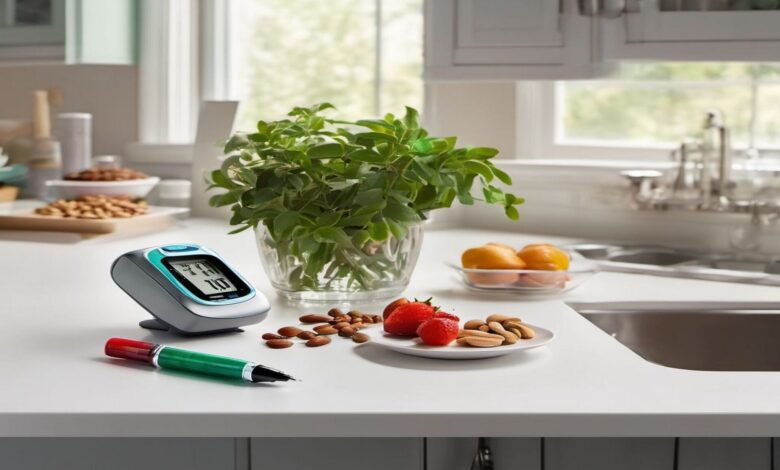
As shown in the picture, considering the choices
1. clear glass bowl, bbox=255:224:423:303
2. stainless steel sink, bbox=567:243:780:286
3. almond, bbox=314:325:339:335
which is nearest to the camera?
almond, bbox=314:325:339:335

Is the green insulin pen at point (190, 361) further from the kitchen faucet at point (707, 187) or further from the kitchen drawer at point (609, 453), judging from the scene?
the kitchen faucet at point (707, 187)

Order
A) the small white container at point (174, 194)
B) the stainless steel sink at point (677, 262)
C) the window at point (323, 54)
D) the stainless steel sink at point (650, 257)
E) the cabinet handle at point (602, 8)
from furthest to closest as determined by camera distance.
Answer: the window at point (323, 54)
the small white container at point (174, 194)
the stainless steel sink at point (650, 257)
the cabinet handle at point (602, 8)
the stainless steel sink at point (677, 262)

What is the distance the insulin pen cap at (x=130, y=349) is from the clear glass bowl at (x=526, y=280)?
60 centimetres

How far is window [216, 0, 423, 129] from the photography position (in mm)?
3197

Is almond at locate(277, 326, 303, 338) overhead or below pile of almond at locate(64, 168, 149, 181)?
below

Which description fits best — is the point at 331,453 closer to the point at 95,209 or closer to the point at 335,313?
the point at 335,313

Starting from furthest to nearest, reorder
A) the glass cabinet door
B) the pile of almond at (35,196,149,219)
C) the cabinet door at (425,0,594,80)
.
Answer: the glass cabinet door
the pile of almond at (35,196,149,219)
the cabinet door at (425,0,594,80)

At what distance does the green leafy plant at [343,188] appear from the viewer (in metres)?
1.49

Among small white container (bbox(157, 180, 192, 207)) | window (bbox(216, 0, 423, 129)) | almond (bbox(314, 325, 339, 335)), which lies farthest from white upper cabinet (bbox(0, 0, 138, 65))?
almond (bbox(314, 325, 339, 335))

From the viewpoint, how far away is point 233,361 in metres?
1.17

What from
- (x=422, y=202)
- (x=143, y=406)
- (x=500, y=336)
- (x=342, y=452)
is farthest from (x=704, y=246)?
(x=143, y=406)

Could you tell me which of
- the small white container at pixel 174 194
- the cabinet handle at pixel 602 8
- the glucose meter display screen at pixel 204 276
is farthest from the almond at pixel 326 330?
the small white container at pixel 174 194

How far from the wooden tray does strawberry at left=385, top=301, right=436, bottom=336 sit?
3.85 ft

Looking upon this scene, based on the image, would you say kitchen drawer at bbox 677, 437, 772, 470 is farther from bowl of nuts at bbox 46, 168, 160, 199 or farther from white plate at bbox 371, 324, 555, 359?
bowl of nuts at bbox 46, 168, 160, 199
